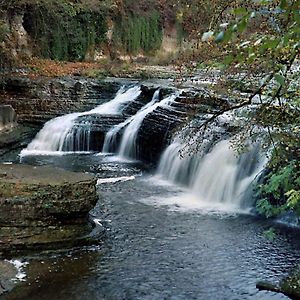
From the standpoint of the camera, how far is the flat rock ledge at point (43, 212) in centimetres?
758

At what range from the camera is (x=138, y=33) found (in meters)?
27.4

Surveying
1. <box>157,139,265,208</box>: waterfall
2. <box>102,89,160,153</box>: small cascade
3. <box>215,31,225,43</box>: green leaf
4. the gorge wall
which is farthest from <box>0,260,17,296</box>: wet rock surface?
the gorge wall

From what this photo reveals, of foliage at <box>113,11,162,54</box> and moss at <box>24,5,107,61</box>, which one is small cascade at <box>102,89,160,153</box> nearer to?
moss at <box>24,5,107,61</box>

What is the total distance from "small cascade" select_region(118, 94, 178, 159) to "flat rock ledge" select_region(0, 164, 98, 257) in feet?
20.0

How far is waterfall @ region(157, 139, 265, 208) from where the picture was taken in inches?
408

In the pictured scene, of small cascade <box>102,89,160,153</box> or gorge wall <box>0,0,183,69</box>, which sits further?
gorge wall <box>0,0,183,69</box>

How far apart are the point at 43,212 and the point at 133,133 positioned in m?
7.12

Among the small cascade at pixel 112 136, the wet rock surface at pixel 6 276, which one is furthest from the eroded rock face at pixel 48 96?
the wet rock surface at pixel 6 276

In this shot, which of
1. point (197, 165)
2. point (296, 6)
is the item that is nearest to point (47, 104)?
point (197, 165)

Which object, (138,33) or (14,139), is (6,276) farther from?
(138,33)

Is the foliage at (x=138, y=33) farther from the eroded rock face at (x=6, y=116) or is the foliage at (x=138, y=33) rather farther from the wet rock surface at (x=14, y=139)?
the eroded rock face at (x=6, y=116)

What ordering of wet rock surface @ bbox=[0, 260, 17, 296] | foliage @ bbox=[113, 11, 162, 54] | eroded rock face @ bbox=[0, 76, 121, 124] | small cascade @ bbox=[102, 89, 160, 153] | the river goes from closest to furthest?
wet rock surface @ bbox=[0, 260, 17, 296], the river, small cascade @ bbox=[102, 89, 160, 153], eroded rock face @ bbox=[0, 76, 121, 124], foliage @ bbox=[113, 11, 162, 54]

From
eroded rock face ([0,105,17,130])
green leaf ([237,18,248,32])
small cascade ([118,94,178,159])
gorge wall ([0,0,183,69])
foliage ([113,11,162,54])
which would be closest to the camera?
green leaf ([237,18,248,32])

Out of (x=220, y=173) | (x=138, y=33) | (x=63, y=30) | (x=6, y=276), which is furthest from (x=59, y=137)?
(x=138, y=33)
